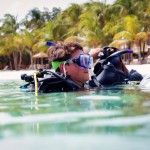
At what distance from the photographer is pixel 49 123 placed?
6.17 feet

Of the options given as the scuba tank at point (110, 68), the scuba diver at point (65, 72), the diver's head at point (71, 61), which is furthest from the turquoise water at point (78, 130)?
the scuba tank at point (110, 68)

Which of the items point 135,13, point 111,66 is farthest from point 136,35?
point 111,66

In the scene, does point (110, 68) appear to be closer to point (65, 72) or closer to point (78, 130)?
point (65, 72)

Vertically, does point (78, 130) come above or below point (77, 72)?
below

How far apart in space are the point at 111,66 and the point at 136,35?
27.8 m

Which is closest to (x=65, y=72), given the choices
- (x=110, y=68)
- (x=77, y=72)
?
(x=77, y=72)

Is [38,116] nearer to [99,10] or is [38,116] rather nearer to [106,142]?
[106,142]

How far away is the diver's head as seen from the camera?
4.23 meters

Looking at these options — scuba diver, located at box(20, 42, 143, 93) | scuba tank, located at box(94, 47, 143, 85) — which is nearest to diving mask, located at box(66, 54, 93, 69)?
→ scuba diver, located at box(20, 42, 143, 93)

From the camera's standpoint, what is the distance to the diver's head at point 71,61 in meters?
4.23

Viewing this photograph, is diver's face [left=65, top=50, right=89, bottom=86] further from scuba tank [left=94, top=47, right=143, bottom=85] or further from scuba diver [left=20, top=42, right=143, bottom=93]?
scuba tank [left=94, top=47, right=143, bottom=85]

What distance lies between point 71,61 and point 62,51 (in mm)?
161

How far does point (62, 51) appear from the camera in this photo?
14.0ft

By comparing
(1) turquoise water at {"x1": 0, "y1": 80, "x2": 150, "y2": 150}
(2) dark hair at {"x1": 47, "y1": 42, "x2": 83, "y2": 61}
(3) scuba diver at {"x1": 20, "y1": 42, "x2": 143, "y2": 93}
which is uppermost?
(2) dark hair at {"x1": 47, "y1": 42, "x2": 83, "y2": 61}
